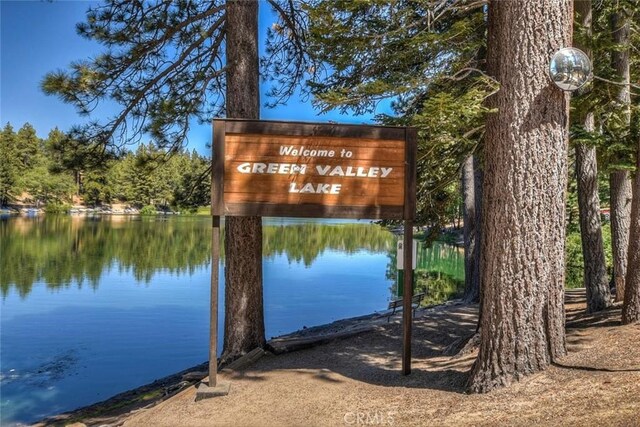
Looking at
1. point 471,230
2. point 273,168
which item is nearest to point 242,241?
point 273,168

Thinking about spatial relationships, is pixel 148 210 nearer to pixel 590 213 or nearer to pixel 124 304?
pixel 124 304

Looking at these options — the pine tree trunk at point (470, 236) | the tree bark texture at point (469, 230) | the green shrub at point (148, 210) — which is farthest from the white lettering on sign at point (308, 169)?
the green shrub at point (148, 210)

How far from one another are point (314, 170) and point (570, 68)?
2.50 meters

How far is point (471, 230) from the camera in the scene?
11.0m

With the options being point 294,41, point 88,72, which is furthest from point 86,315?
point 294,41

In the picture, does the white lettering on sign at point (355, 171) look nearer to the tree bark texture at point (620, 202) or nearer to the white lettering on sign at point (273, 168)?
the white lettering on sign at point (273, 168)

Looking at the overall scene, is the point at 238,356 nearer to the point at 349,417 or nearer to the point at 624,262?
the point at 349,417

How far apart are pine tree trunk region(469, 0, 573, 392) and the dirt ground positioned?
9.5 inches

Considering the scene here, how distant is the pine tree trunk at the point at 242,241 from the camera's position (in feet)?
21.7

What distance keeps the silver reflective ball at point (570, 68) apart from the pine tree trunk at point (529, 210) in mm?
129

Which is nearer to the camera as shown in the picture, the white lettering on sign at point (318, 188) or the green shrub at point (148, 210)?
the white lettering on sign at point (318, 188)

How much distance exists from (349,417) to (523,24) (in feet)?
11.7

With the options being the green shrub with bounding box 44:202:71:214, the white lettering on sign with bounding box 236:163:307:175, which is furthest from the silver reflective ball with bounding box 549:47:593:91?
the green shrub with bounding box 44:202:71:214

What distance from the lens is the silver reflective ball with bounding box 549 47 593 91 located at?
3.98 metres
